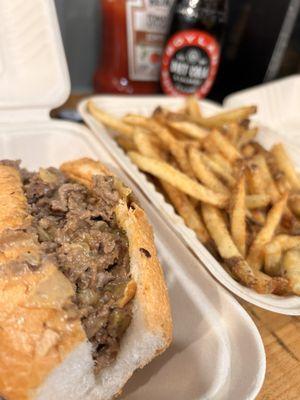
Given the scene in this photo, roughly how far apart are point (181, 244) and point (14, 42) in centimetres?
131

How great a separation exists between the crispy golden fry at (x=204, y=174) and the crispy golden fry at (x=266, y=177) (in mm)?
240

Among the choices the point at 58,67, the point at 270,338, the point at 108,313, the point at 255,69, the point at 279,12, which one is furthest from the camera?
the point at 255,69

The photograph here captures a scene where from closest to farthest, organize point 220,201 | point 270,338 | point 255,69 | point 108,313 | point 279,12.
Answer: point 108,313 → point 270,338 → point 220,201 → point 279,12 → point 255,69

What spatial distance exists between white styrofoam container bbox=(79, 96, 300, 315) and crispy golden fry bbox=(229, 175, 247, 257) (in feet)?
0.62

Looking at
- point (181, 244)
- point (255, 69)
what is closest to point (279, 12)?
point (255, 69)

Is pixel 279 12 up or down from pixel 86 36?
up

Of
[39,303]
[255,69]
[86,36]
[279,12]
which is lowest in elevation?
[255,69]

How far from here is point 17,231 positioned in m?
1.26

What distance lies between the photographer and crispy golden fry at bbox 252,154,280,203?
6.80ft

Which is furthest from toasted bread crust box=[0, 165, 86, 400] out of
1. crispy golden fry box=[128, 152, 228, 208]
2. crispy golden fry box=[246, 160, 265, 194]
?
crispy golden fry box=[246, 160, 265, 194]

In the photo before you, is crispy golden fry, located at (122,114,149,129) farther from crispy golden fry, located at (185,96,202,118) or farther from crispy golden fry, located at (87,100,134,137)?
crispy golden fry, located at (185,96,202,118)

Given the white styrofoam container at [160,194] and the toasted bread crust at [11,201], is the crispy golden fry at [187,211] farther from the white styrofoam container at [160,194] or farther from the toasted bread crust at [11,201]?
the toasted bread crust at [11,201]

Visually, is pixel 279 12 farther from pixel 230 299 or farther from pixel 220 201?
pixel 230 299

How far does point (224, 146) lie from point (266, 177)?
27 centimetres
